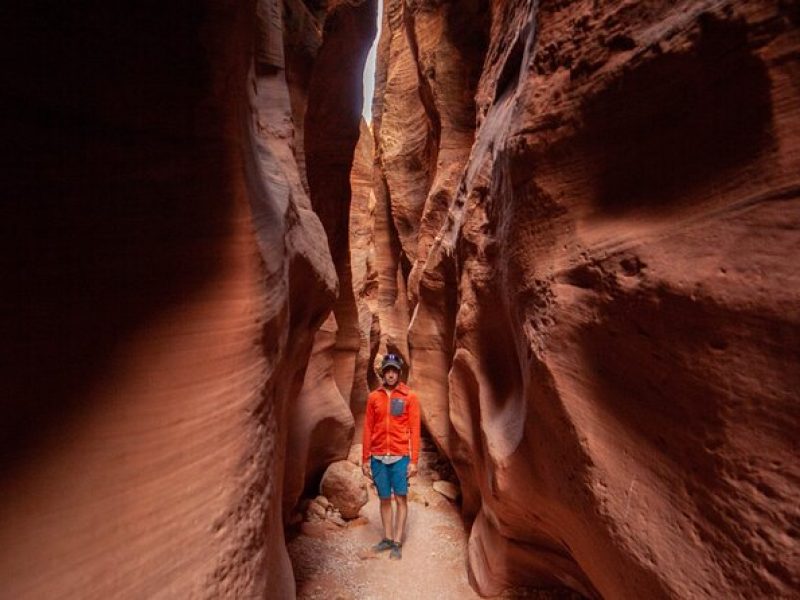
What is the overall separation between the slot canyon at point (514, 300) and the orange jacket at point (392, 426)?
1388 mm

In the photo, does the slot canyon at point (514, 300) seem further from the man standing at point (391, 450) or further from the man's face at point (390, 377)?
the man's face at point (390, 377)

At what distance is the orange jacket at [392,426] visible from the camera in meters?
4.00

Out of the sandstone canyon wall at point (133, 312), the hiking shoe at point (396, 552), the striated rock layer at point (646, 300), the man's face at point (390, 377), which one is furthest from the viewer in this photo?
the man's face at point (390, 377)

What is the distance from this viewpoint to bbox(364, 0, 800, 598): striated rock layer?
4.47ft

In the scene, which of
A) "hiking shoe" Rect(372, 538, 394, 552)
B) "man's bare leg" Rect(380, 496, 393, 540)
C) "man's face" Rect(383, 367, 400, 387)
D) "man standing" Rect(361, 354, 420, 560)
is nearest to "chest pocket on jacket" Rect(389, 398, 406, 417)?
"man standing" Rect(361, 354, 420, 560)

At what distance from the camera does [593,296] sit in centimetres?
204

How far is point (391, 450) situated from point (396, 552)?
89 centimetres

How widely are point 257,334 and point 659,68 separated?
208cm

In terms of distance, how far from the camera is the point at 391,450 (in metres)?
3.98

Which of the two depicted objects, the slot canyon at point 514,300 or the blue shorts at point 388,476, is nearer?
the slot canyon at point 514,300

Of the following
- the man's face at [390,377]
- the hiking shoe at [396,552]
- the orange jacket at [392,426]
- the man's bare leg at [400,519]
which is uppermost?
the man's face at [390,377]

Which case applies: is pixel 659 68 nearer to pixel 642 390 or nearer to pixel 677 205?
pixel 677 205

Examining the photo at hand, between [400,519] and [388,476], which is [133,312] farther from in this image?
[400,519]

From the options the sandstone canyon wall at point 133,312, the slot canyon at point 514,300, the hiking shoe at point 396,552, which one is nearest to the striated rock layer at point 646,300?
the slot canyon at point 514,300
